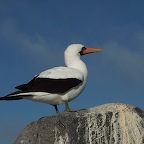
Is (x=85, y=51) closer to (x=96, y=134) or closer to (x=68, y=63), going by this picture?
(x=68, y=63)

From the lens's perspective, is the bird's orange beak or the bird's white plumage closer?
the bird's white plumage

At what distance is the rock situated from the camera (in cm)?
864

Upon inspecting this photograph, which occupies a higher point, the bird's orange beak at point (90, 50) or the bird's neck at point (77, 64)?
the bird's orange beak at point (90, 50)

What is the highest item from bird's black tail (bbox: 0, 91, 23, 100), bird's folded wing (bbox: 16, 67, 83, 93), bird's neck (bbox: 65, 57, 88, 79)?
bird's neck (bbox: 65, 57, 88, 79)

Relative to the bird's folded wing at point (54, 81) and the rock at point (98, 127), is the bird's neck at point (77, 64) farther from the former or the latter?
the rock at point (98, 127)

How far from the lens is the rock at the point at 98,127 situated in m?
8.64

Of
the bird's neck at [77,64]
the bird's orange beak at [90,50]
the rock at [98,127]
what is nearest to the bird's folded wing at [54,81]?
the bird's neck at [77,64]

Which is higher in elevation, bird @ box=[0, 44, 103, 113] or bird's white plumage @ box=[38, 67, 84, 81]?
bird's white plumage @ box=[38, 67, 84, 81]

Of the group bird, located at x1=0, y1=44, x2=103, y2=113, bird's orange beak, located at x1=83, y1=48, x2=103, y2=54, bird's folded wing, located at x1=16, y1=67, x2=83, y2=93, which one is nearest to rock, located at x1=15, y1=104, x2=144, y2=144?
bird, located at x1=0, y1=44, x2=103, y2=113

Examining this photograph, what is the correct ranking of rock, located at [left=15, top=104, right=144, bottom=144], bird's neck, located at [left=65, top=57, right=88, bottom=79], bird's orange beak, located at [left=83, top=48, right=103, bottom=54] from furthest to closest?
bird's orange beak, located at [left=83, top=48, right=103, bottom=54] < bird's neck, located at [left=65, top=57, right=88, bottom=79] < rock, located at [left=15, top=104, right=144, bottom=144]

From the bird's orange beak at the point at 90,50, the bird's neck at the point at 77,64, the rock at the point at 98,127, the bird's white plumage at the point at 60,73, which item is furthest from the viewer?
the bird's orange beak at the point at 90,50

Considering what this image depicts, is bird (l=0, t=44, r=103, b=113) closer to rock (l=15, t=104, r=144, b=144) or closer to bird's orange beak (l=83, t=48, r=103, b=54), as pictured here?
rock (l=15, t=104, r=144, b=144)

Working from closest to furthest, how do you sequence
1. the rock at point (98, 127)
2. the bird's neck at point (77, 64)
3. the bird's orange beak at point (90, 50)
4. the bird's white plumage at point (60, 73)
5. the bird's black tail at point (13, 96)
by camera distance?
the rock at point (98, 127) → the bird's black tail at point (13, 96) → the bird's white plumage at point (60, 73) → the bird's neck at point (77, 64) → the bird's orange beak at point (90, 50)

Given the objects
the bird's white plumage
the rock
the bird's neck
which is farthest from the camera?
the bird's neck
